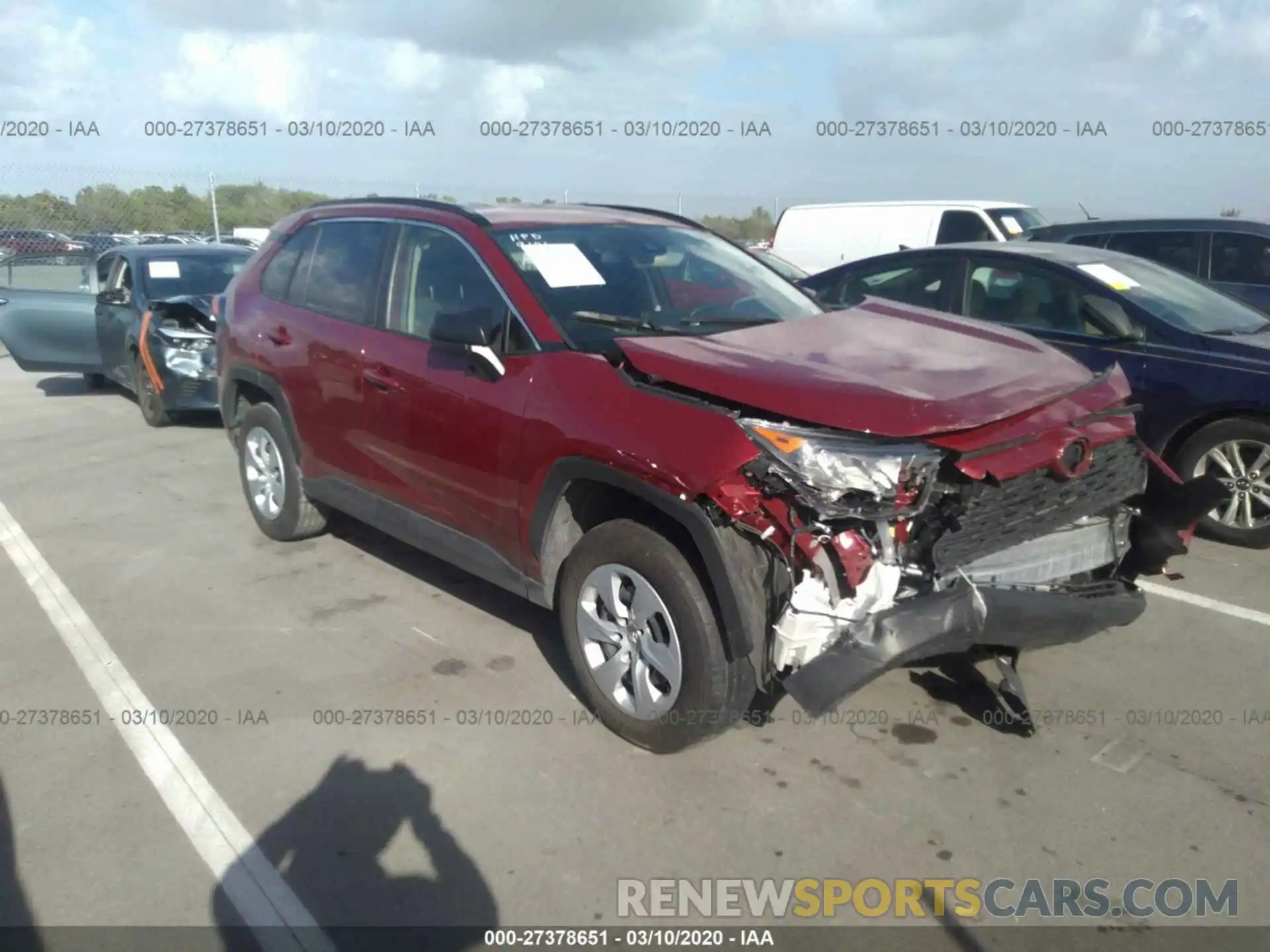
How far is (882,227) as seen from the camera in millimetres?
13633

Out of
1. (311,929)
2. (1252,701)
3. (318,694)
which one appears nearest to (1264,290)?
(1252,701)

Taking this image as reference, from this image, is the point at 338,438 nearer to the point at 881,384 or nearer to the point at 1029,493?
the point at 881,384

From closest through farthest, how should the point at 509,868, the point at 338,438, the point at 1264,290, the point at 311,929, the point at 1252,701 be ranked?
the point at 311,929 < the point at 509,868 < the point at 1252,701 < the point at 338,438 < the point at 1264,290

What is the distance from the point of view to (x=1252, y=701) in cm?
402

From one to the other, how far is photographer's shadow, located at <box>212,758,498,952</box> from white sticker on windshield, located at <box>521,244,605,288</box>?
1.95m

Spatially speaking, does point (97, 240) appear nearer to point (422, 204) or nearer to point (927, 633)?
point (422, 204)

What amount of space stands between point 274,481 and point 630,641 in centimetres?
307

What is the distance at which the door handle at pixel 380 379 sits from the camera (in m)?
4.54

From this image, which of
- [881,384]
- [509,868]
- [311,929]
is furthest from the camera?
[881,384]

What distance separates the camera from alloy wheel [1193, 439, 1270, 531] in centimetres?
554

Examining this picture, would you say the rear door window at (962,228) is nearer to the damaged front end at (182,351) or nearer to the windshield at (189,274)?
the windshield at (189,274)

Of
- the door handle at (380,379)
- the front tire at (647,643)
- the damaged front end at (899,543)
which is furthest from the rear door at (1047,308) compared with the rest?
the door handle at (380,379)

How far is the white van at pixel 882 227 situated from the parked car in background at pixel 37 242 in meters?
12.3

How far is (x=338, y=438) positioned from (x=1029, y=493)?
10.4 ft
